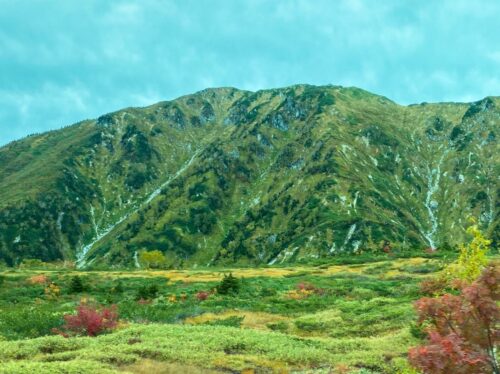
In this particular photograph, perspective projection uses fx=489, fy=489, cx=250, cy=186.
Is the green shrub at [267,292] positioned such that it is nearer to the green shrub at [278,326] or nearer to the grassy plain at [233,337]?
the grassy plain at [233,337]

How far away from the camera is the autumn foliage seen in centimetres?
1070

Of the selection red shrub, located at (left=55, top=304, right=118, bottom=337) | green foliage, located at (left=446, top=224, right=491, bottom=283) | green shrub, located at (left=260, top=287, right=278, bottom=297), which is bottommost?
green shrub, located at (left=260, top=287, right=278, bottom=297)

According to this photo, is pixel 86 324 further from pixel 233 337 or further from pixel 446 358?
pixel 446 358

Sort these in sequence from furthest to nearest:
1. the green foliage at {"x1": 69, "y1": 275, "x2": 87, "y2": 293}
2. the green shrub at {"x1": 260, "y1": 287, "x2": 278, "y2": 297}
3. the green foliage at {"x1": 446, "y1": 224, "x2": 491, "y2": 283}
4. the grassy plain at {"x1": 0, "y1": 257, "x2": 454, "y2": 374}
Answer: the green foliage at {"x1": 69, "y1": 275, "x2": 87, "y2": 293}, the green shrub at {"x1": 260, "y1": 287, "x2": 278, "y2": 297}, the grassy plain at {"x1": 0, "y1": 257, "x2": 454, "y2": 374}, the green foliage at {"x1": 446, "y1": 224, "x2": 491, "y2": 283}

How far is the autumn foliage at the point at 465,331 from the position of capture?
1070 centimetres

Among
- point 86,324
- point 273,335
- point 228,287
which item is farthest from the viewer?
point 228,287

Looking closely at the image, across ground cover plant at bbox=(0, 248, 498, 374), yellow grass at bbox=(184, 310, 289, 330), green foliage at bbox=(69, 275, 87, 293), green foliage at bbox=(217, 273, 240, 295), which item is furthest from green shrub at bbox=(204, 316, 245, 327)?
green foliage at bbox=(69, 275, 87, 293)

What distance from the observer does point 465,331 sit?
1188 cm

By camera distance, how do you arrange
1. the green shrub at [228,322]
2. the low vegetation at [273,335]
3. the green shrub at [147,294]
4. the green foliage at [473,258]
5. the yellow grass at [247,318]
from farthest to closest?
1. the green shrub at [147,294]
2. the yellow grass at [247,318]
3. the green shrub at [228,322]
4. the green foliage at [473,258]
5. the low vegetation at [273,335]

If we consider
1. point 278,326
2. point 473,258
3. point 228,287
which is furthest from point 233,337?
point 228,287

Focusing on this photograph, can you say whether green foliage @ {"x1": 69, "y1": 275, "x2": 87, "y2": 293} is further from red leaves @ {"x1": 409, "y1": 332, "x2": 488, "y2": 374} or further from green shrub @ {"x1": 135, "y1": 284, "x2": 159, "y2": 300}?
red leaves @ {"x1": 409, "y1": 332, "x2": 488, "y2": 374}

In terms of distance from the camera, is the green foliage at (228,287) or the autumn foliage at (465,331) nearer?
the autumn foliage at (465,331)

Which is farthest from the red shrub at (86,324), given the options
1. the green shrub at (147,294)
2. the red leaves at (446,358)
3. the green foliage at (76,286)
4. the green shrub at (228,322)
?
the green foliage at (76,286)

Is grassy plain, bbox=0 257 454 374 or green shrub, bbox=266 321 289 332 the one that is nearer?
grassy plain, bbox=0 257 454 374
